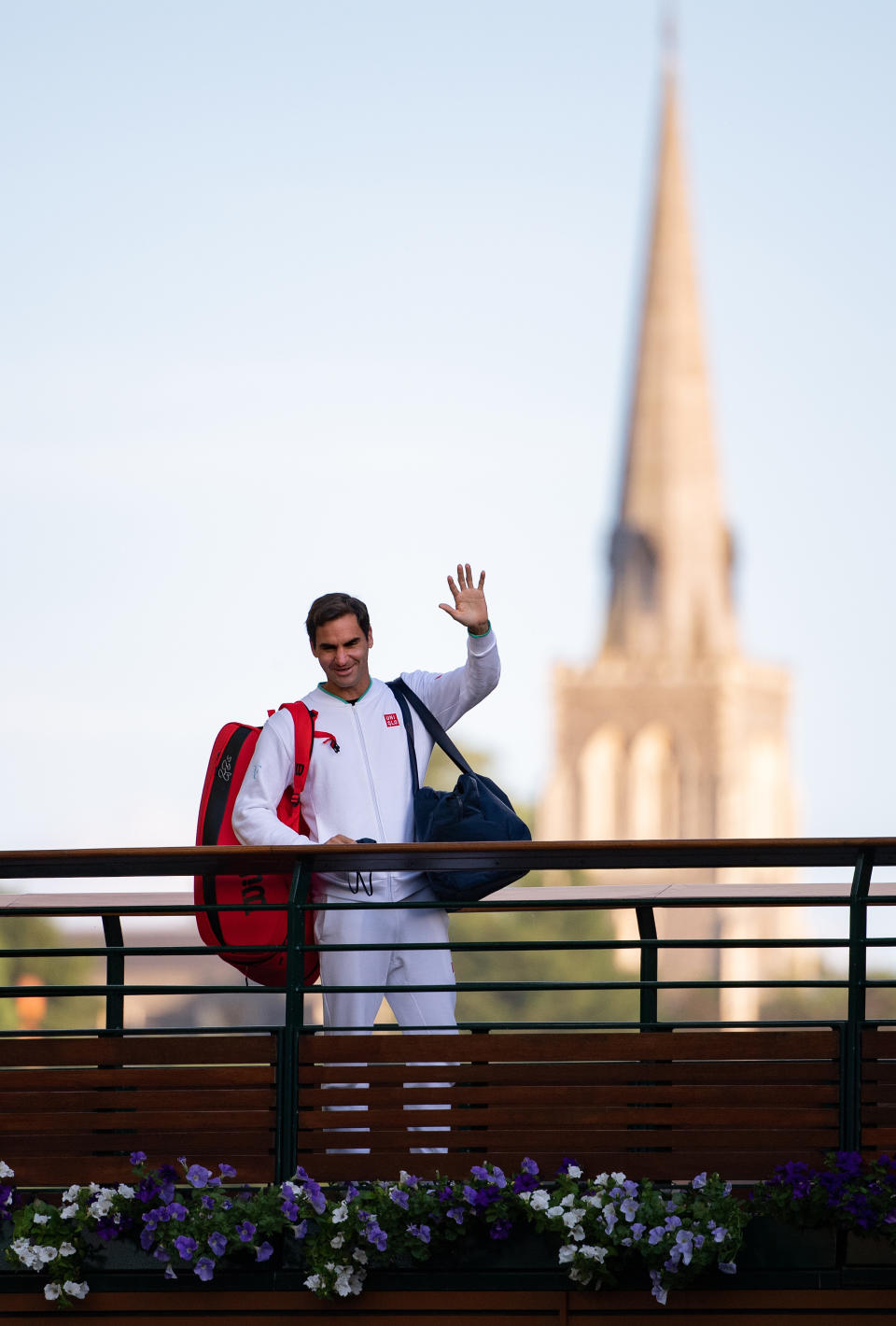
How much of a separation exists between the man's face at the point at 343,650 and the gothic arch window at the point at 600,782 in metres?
88.6

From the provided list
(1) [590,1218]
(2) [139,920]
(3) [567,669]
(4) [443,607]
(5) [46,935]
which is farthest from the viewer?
(3) [567,669]

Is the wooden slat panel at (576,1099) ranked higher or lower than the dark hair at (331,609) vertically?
lower

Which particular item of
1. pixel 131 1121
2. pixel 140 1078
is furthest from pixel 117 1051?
pixel 131 1121

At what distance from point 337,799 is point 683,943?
141 centimetres

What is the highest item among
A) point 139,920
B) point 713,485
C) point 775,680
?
point 713,485

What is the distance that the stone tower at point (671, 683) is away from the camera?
96.2m

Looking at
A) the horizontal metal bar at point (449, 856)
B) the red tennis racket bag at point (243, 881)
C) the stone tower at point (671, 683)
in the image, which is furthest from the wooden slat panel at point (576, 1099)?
the stone tower at point (671, 683)

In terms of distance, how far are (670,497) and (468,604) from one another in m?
91.5

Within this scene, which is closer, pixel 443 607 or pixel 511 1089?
pixel 511 1089

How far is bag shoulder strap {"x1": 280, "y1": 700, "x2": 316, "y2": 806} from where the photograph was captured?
6.84 meters

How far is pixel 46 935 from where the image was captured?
199 feet

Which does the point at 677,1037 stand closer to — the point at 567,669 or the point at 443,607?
the point at 443,607

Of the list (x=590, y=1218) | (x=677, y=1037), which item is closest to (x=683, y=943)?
(x=677, y=1037)

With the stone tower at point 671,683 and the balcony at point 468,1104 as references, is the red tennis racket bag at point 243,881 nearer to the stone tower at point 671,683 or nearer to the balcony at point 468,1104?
the balcony at point 468,1104
